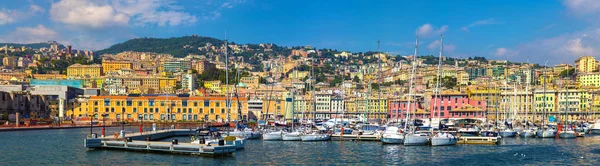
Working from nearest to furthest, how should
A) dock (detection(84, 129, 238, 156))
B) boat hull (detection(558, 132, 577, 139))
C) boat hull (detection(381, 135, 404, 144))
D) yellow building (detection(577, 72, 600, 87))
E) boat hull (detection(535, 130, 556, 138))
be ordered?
dock (detection(84, 129, 238, 156)) < boat hull (detection(381, 135, 404, 144)) < boat hull (detection(558, 132, 577, 139)) < boat hull (detection(535, 130, 556, 138)) < yellow building (detection(577, 72, 600, 87))

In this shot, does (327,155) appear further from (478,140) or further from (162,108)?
(162,108)

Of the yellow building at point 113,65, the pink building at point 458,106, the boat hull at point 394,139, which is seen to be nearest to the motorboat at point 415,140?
the boat hull at point 394,139

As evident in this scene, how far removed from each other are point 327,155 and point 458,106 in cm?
5953

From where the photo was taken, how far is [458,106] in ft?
305

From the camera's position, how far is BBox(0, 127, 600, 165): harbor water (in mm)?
33463

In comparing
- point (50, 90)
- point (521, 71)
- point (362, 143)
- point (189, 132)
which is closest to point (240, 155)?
point (362, 143)

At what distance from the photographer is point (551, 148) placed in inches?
1704

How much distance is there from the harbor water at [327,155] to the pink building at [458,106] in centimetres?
4415

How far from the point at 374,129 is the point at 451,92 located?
4354cm

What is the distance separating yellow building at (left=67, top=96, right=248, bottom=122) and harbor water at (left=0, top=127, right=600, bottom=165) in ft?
133

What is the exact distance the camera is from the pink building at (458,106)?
296ft

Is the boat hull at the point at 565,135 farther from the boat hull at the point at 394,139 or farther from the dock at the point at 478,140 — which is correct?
the boat hull at the point at 394,139

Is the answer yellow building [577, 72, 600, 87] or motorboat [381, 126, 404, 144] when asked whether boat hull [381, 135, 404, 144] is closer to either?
motorboat [381, 126, 404, 144]

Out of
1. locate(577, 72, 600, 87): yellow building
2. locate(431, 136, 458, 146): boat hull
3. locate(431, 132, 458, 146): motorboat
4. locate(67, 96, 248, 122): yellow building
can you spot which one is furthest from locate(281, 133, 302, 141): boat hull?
locate(577, 72, 600, 87): yellow building
